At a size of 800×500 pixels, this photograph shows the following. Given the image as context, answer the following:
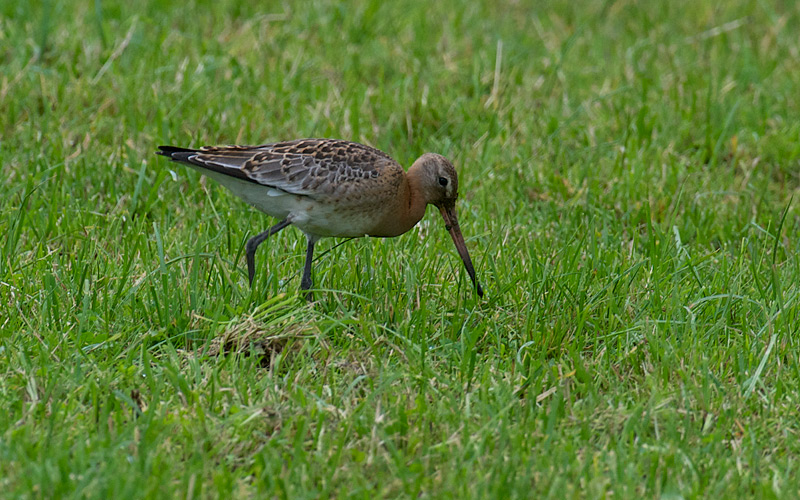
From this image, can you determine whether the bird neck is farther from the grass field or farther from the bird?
the grass field

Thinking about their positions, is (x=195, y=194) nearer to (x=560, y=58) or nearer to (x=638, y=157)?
(x=638, y=157)

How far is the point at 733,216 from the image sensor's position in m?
6.63

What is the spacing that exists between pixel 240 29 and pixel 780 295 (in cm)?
580

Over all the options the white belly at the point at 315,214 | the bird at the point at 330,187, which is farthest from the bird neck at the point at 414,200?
the white belly at the point at 315,214

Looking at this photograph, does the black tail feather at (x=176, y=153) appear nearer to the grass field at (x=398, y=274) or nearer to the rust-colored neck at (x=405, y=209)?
the grass field at (x=398, y=274)

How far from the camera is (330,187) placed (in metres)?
5.32

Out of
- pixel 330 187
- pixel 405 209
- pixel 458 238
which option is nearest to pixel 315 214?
pixel 330 187

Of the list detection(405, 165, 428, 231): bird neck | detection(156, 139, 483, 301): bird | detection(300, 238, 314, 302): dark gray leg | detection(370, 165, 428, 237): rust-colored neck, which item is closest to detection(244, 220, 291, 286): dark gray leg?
detection(156, 139, 483, 301): bird

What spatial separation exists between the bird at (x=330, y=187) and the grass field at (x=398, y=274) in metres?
0.19

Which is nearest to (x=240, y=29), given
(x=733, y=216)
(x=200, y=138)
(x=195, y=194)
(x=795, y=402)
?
(x=200, y=138)

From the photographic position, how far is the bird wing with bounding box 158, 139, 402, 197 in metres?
5.35

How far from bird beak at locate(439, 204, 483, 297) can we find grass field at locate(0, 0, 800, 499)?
0.40 feet

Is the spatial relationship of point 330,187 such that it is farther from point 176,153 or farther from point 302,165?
point 176,153

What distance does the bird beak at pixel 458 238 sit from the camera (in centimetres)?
529
